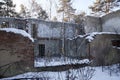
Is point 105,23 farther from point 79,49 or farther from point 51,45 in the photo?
point 51,45

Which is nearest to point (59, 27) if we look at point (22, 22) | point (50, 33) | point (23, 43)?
point (50, 33)

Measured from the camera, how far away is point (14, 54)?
42.0 ft

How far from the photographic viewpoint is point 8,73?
40.8 feet

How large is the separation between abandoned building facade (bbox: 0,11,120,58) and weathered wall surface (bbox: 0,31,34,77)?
32.9ft

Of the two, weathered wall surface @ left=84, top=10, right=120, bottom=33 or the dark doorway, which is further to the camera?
the dark doorway

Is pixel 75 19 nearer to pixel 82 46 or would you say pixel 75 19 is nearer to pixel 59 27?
pixel 59 27

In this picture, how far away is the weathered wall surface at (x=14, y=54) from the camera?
40.7 feet

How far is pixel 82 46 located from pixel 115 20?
4.84 meters

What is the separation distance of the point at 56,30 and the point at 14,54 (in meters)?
19.5

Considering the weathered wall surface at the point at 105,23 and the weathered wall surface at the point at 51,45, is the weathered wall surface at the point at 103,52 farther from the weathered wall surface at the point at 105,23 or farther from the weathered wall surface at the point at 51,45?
the weathered wall surface at the point at 51,45

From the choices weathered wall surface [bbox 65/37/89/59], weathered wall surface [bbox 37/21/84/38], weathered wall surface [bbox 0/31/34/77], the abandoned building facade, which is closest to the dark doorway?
the abandoned building facade

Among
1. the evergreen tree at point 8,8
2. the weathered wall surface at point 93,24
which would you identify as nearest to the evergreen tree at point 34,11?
the evergreen tree at point 8,8

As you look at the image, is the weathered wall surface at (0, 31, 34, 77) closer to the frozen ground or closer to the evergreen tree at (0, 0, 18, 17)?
the frozen ground

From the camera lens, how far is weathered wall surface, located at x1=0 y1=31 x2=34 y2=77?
488 inches
